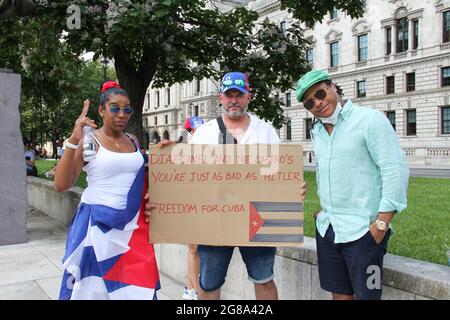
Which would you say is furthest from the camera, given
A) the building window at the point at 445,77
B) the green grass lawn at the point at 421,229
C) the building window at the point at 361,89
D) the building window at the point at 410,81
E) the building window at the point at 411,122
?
the building window at the point at 361,89

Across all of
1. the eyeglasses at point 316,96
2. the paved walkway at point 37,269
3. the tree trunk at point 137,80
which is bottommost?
the paved walkway at point 37,269

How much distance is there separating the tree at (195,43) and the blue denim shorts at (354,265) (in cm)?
690

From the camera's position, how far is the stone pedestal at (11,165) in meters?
7.31

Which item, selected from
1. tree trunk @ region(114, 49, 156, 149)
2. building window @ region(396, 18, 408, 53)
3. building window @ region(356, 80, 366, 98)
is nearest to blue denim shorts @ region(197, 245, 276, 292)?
tree trunk @ region(114, 49, 156, 149)

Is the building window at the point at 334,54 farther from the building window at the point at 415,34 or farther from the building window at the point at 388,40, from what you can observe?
the building window at the point at 415,34

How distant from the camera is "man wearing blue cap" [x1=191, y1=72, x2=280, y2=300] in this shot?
3.21 metres

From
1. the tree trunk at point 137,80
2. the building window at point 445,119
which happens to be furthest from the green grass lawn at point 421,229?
the building window at point 445,119

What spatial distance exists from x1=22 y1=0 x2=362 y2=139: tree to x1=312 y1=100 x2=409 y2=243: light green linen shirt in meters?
6.67

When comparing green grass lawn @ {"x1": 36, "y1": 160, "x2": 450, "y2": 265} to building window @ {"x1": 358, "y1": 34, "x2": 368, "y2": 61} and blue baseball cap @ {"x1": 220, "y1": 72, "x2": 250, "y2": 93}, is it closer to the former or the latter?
blue baseball cap @ {"x1": 220, "y1": 72, "x2": 250, "y2": 93}

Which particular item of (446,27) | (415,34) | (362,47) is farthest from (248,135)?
(362,47)

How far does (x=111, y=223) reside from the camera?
3.20 metres

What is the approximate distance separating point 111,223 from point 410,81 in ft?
142

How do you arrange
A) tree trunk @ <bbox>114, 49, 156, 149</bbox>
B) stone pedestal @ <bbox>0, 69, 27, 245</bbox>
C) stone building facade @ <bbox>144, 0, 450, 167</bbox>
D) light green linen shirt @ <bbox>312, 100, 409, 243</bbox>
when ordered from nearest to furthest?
light green linen shirt @ <bbox>312, 100, 409, 243</bbox> < stone pedestal @ <bbox>0, 69, 27, 245</bbox> < tree trunk @ <bbox>114, 49, 156, 149</bbox> < stone building facade @ <bbox>144, 0, 450, 167</bbox>

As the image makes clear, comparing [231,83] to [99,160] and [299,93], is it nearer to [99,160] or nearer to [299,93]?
[299,93]
